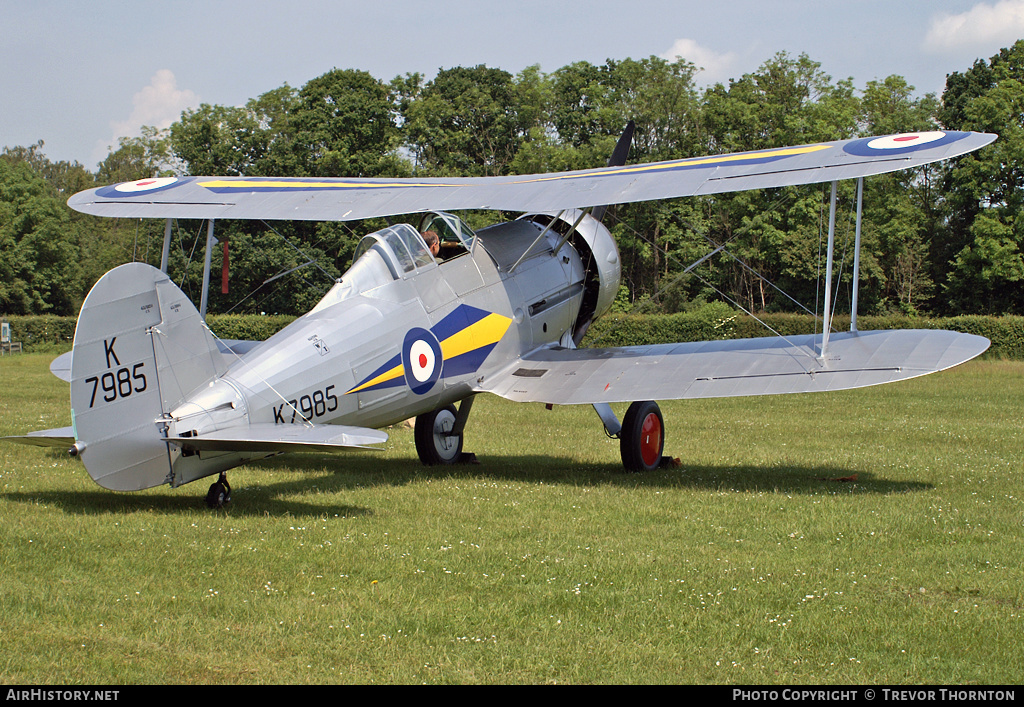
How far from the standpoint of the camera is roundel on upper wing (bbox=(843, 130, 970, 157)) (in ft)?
28.4

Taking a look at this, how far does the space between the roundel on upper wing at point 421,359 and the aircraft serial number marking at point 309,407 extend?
1000mm

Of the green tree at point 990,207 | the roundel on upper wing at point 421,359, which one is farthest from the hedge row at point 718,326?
the roundel on upper wing at point 421,359

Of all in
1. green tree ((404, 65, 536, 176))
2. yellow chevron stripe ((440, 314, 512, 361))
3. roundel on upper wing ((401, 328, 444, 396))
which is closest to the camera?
roundel on upper wing ((401, 328, 444, 396))

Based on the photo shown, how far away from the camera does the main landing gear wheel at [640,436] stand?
1041 cm

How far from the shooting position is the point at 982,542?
277 inches

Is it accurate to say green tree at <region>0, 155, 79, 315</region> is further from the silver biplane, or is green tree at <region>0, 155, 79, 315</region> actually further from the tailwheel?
the tailwheel

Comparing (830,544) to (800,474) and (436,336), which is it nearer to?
(800,474)

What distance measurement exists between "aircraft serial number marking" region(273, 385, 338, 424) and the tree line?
2885 cm

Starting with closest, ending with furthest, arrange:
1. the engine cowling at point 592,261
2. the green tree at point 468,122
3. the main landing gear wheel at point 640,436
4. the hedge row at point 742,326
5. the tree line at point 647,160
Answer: the main landing gear wheel at point 640,436
the engine cowling at point 592,261
the hedge row at point 742,326
the tree line at point 647,160
the green tree at point 468,122

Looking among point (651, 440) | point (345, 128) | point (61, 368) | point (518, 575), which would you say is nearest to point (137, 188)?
point (61, 368)

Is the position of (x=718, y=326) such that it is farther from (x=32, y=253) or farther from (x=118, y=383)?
(x=32, y=253)

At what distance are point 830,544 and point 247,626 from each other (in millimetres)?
4114

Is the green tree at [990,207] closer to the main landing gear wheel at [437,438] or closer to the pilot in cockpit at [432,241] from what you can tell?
the main landing gear wheel at [437,438]

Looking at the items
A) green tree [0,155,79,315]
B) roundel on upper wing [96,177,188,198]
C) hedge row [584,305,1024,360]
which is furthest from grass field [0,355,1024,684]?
green tree [0,155,79,315]
